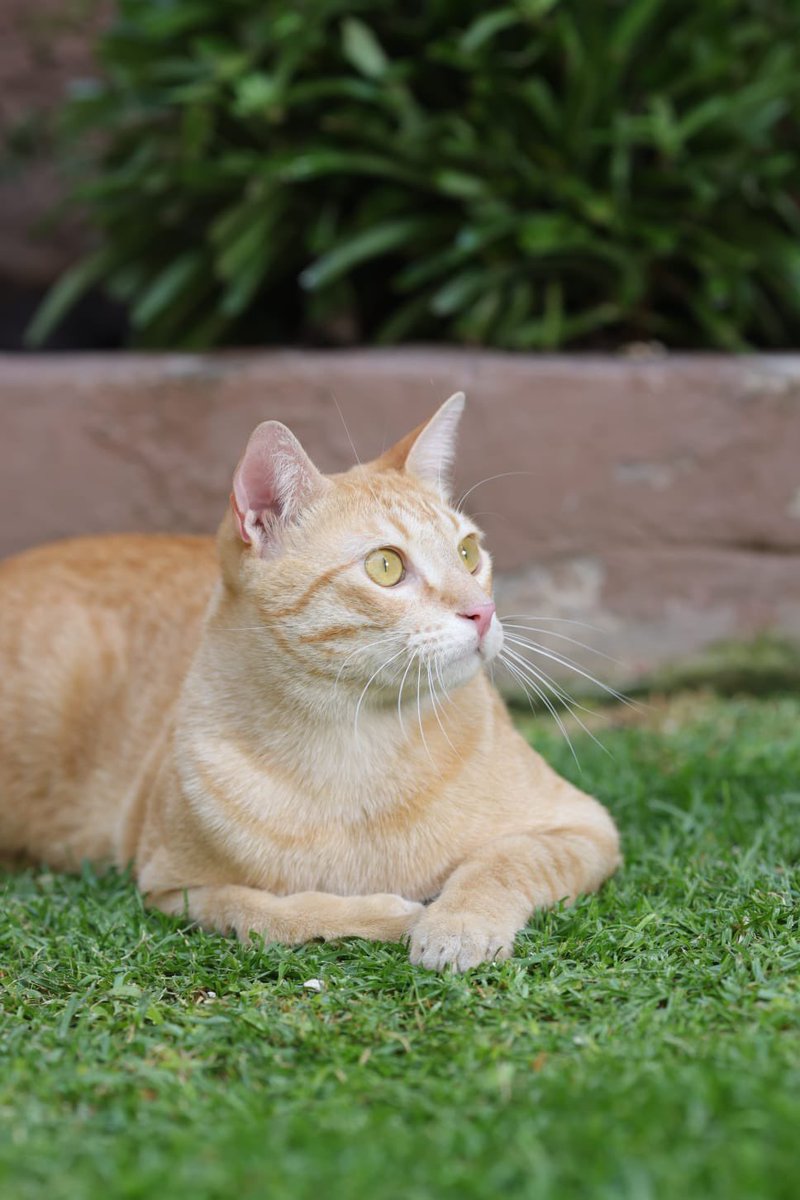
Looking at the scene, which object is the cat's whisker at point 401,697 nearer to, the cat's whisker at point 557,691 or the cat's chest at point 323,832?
the cat's chest at point 323,832

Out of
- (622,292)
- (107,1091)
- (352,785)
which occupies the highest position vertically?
(622,292)

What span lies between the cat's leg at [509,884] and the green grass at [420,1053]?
0.17 ft

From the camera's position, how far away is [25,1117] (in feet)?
6.88

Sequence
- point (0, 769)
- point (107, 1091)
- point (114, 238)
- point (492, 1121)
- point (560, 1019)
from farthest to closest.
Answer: point (114, 238) < point (0, 769) < point (560, 1019) < point (107, 1091) < point (492, 1121)

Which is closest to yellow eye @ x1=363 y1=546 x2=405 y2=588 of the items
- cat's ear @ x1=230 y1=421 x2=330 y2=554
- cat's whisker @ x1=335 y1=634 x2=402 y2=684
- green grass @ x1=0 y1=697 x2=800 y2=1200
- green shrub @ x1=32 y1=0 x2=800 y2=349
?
cat's whisker @ x1=335 y1=634 x2=402 y2=684

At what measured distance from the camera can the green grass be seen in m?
1.86

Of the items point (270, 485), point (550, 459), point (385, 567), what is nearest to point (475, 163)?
point (550, 459)

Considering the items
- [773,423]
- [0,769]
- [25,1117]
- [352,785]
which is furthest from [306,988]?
[773,423]

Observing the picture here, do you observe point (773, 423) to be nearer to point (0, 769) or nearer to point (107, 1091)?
point (0, 769)

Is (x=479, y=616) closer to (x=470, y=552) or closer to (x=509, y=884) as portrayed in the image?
(x=470, y=552)

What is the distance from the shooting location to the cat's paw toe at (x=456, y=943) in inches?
104

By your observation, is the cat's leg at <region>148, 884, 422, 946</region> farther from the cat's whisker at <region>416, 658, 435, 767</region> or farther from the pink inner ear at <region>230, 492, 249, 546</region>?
the pink inner ear at <region>230, 492, 249, 546</region>

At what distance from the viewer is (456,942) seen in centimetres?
264

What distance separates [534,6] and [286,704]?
11.1 ft
